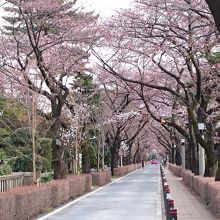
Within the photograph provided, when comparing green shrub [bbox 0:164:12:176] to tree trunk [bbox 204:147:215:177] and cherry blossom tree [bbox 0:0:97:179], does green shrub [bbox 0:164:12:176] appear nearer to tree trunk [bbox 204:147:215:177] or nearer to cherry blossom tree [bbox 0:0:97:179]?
cherry blossom tree [bbox 0:0:97:179]

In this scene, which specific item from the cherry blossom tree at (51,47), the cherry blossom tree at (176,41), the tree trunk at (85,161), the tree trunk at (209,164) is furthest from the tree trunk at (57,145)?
the tree trunk at (85,161)

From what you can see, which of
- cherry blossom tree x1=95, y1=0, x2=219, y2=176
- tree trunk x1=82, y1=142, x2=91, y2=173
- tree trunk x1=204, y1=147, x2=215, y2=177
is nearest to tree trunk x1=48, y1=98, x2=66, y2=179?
cherry blossom tree x1=95, y1=0, x2=219, y2=176

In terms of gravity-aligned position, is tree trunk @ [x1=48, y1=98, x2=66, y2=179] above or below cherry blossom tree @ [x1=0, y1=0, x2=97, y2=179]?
below

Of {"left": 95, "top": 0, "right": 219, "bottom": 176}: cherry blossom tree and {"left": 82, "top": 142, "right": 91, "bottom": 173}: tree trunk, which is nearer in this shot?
{"left": 95, "top": 0, "right": 219, "bottom": 176}: cherry blossom tree

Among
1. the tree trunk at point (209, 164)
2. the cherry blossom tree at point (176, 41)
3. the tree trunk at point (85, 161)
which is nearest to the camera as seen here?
the cherry blossom tree at point (176, 41)

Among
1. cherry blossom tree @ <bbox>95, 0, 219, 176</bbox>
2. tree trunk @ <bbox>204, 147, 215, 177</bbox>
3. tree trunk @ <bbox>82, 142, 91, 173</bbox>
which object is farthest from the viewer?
tree trunk @ <bbox>82, 142, 91, 173</bbox>

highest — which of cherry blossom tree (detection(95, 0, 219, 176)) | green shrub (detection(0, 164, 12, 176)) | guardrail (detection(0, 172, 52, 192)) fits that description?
cherry blossom tree (detection(95, 0, 219, 176))

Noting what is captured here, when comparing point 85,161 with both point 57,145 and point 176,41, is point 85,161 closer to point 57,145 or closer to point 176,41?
point 57,145

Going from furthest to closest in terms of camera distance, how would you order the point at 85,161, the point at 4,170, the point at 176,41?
the point at 85,161, the point at 4,170, the point at 176,41

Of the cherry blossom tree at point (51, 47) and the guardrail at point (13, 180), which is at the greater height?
the cherry blossom tree at point (51, 47)

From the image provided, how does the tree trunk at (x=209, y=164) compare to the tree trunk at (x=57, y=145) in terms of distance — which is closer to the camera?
the tree trunk at (x=57, y=145)

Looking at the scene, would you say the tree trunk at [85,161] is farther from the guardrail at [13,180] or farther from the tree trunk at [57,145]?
the tree trunk at [57,145]

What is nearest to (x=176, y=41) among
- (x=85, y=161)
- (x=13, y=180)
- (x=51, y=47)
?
(x=51, y=47)

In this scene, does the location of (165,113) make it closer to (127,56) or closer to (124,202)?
(127,56)
